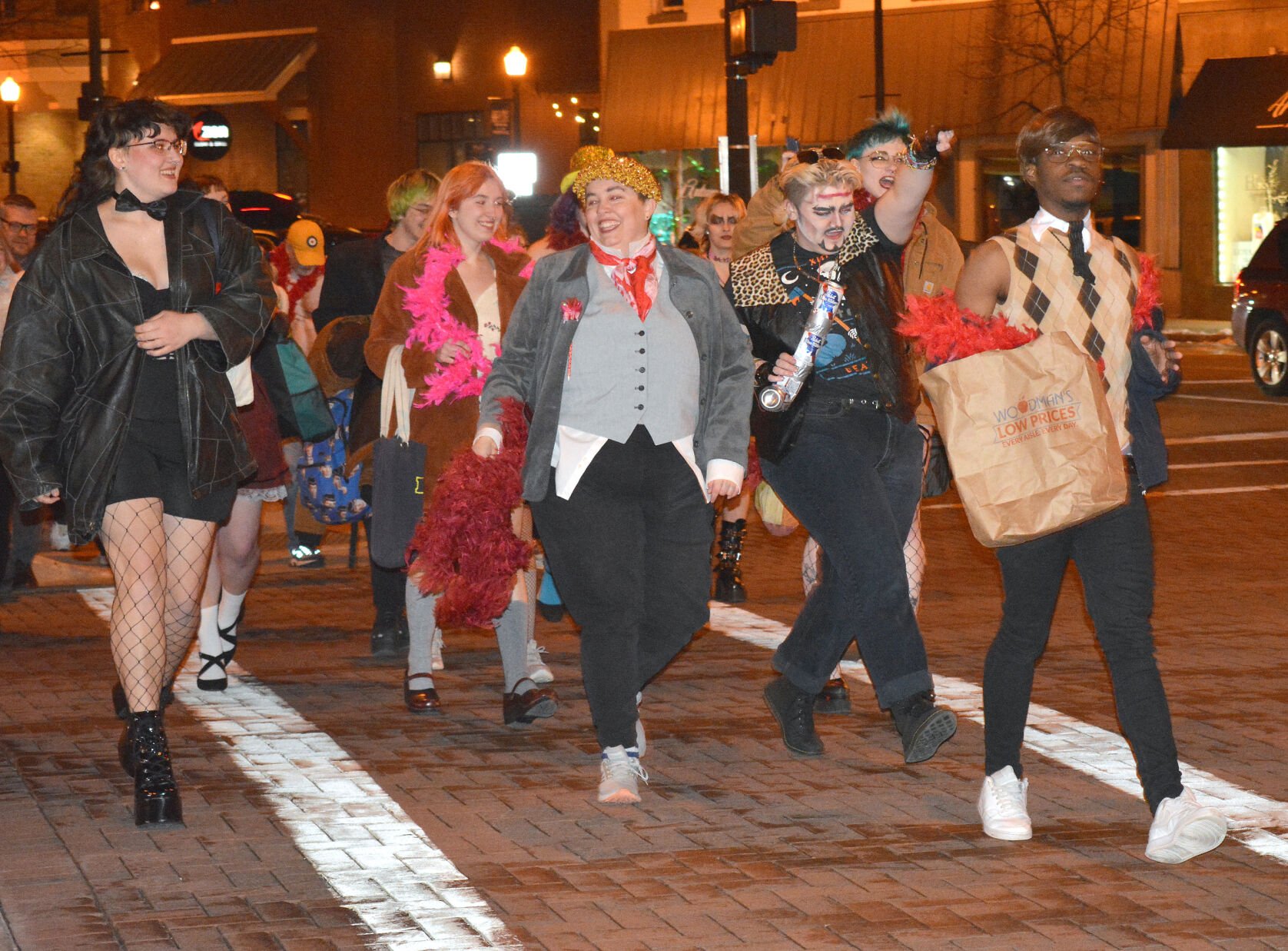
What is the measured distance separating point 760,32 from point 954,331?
31.9 ft

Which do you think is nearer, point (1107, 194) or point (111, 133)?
point (111, 133)

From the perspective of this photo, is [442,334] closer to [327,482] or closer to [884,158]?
[884,158]

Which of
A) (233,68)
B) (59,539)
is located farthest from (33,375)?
(233,68)

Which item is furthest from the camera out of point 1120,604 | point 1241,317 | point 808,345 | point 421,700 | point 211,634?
point 1241,317

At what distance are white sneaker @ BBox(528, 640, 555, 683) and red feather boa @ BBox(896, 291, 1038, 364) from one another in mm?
3013

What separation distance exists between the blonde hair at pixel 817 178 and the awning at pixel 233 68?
122 ft

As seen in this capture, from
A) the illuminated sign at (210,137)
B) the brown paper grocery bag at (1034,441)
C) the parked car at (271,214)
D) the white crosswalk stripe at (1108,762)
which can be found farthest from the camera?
the illuminated sign at (210,137)

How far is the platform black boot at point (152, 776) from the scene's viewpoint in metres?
5.81

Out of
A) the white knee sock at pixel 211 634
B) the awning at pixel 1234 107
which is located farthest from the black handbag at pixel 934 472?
the awning at pixel 1234 107

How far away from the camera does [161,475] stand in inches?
240

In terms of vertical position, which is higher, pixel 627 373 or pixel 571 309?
pixel 571 309

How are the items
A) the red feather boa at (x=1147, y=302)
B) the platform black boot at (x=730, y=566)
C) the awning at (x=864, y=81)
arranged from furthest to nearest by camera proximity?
the awning at (x=864, y=81), the platform black boot at (x=730, y=566), the red feather boa at (x=1147, y=302)

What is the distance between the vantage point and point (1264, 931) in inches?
185

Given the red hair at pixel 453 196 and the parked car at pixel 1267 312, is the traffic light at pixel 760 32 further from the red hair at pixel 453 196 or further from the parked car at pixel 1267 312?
the parked car at pixel 1267 312
